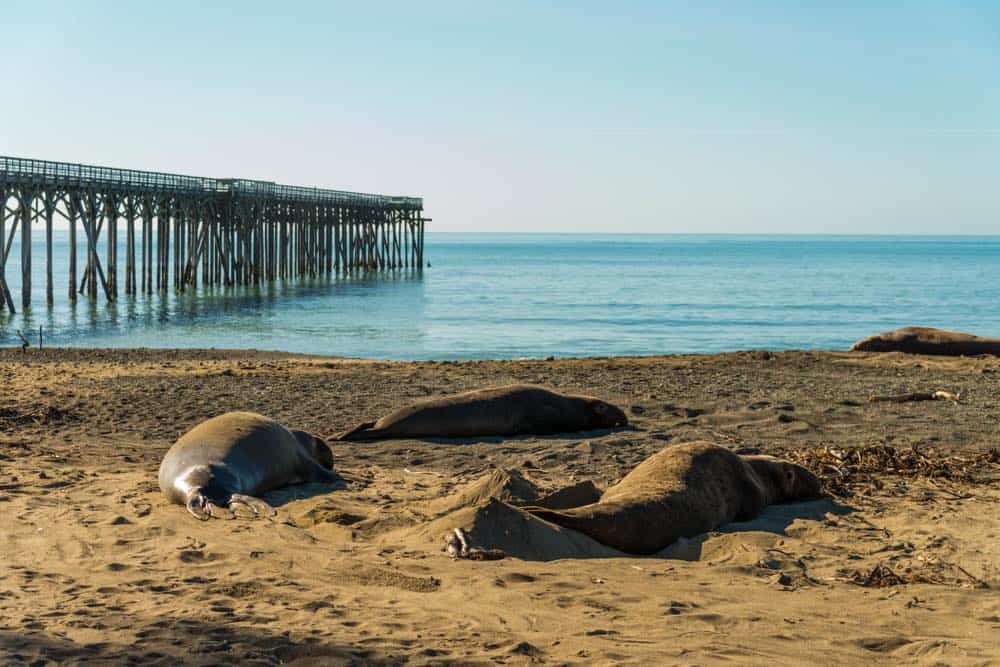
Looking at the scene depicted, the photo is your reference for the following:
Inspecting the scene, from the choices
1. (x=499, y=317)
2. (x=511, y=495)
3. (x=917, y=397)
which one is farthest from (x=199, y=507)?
(x=499, y=317)

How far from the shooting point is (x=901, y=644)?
17.3 ft

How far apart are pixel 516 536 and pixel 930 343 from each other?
55.9ft

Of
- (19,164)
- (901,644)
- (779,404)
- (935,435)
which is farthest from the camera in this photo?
(19,164)

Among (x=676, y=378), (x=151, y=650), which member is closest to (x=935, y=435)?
(x=676, y=378)

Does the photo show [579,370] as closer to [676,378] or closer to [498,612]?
[676,378]

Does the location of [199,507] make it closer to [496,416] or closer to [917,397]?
[496,416]

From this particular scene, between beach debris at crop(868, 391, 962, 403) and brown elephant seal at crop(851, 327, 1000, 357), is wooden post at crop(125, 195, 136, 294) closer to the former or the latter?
brown elephant seal at crop(851, 327, 1000, 357)

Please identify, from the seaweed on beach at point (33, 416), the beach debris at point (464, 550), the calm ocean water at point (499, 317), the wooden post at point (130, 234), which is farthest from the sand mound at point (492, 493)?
the wooden post at point (130, 234)

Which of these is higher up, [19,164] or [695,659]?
[19,164]

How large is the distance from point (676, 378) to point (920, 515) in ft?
26.7

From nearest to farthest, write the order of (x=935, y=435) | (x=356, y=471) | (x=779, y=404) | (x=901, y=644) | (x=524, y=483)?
(x=901, y=644), (x=524, y=483), (x=356, y=471), (x=935, y=435), (x=779, y=404)

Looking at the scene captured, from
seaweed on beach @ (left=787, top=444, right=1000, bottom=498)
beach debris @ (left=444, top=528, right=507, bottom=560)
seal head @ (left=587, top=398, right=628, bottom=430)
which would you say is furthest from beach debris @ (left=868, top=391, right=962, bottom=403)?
beach debris @ (left=444, top=528, right=507, bottom=560)

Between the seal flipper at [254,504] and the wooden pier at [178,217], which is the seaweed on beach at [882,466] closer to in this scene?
the seal flipper at [254,504]

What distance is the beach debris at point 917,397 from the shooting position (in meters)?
14.1
